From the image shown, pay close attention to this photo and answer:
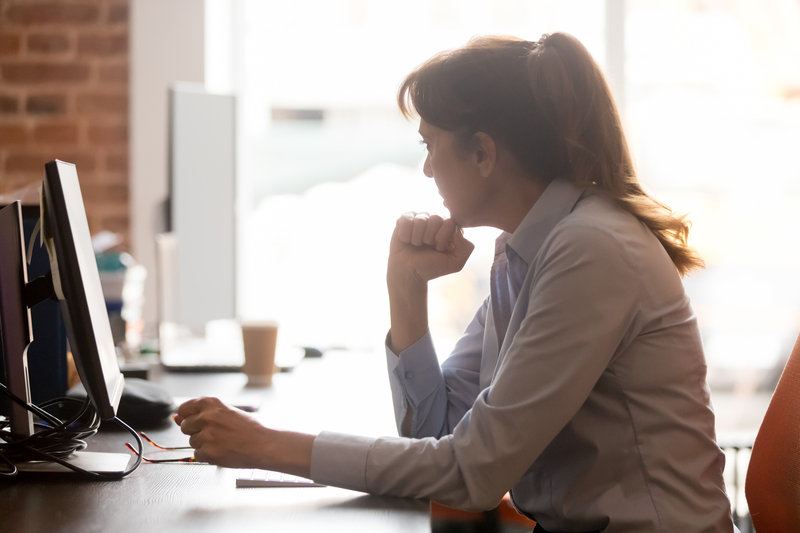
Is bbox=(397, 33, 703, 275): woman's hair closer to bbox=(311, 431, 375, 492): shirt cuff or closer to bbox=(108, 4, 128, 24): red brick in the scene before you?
bbox=(311, 431, 375, 492): shirt cuff

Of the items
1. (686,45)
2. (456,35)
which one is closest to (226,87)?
(456,35)

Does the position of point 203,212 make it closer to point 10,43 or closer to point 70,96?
point 70,96

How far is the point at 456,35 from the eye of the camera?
2789 millimetres

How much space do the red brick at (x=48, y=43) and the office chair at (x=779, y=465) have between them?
2.58 metres

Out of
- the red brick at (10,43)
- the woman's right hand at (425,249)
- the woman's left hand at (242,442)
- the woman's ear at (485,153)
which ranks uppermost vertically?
the red brick at (10,43)

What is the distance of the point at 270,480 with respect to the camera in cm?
87

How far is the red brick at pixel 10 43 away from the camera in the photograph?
256 centimetres

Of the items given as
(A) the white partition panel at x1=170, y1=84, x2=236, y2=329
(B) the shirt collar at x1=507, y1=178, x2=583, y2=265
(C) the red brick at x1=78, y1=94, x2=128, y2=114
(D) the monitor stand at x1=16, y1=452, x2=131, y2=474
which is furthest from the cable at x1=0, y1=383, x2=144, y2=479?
(C) the red brick at x1=78, y1=94, x2=128, y2=114

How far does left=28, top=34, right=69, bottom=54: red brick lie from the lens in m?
2.55

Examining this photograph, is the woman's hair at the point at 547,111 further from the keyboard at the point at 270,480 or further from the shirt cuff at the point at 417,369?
the keyboard at the point at 270,480

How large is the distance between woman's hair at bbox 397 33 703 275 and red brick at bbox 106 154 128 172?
1850mm

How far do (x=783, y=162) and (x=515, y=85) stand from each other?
2180 millimetres

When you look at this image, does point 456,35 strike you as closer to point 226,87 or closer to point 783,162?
point 226,87

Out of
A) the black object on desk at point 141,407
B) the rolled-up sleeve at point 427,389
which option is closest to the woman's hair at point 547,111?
the rolled-up sleeve at point 427,389
